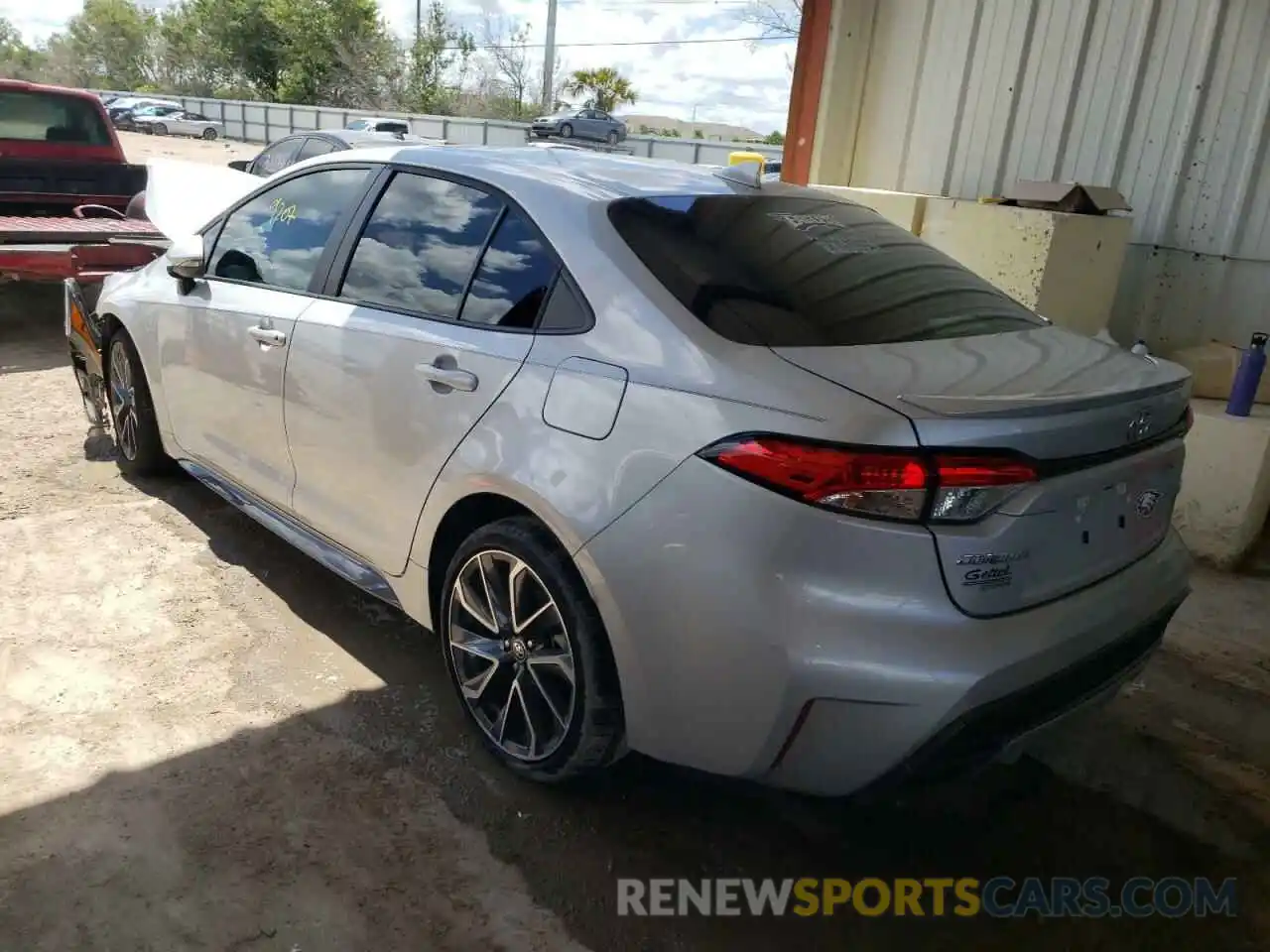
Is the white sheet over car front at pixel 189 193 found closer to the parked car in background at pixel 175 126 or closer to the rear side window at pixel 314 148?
the rear side window at pixel 314 148

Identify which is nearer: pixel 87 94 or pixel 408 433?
pixel 408 433

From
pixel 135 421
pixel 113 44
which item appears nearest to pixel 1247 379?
pixel 135 421

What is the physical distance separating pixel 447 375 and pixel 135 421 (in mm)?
2571

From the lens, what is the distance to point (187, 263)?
3854 millimetres

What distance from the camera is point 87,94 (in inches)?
337

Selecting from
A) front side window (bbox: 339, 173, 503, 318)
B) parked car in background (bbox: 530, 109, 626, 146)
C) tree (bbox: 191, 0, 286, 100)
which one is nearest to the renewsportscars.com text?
front side window (bbox: 339, 173, 503, 318)

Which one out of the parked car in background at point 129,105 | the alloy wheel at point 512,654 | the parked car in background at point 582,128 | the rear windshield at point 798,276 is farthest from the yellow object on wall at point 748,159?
the parked car in background at point 129,105

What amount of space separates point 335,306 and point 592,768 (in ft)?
5.54

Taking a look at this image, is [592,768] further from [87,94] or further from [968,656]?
[87,94]

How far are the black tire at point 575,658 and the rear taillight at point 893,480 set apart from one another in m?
0.63

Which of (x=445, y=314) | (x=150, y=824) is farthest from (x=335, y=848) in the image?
(x=445, y=314)

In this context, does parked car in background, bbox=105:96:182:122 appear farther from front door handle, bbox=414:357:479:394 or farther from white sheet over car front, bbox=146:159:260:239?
front door handle, bbox=414:357:479:394

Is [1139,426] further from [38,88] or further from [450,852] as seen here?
[38,88]

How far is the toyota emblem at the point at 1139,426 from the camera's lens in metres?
2.20
